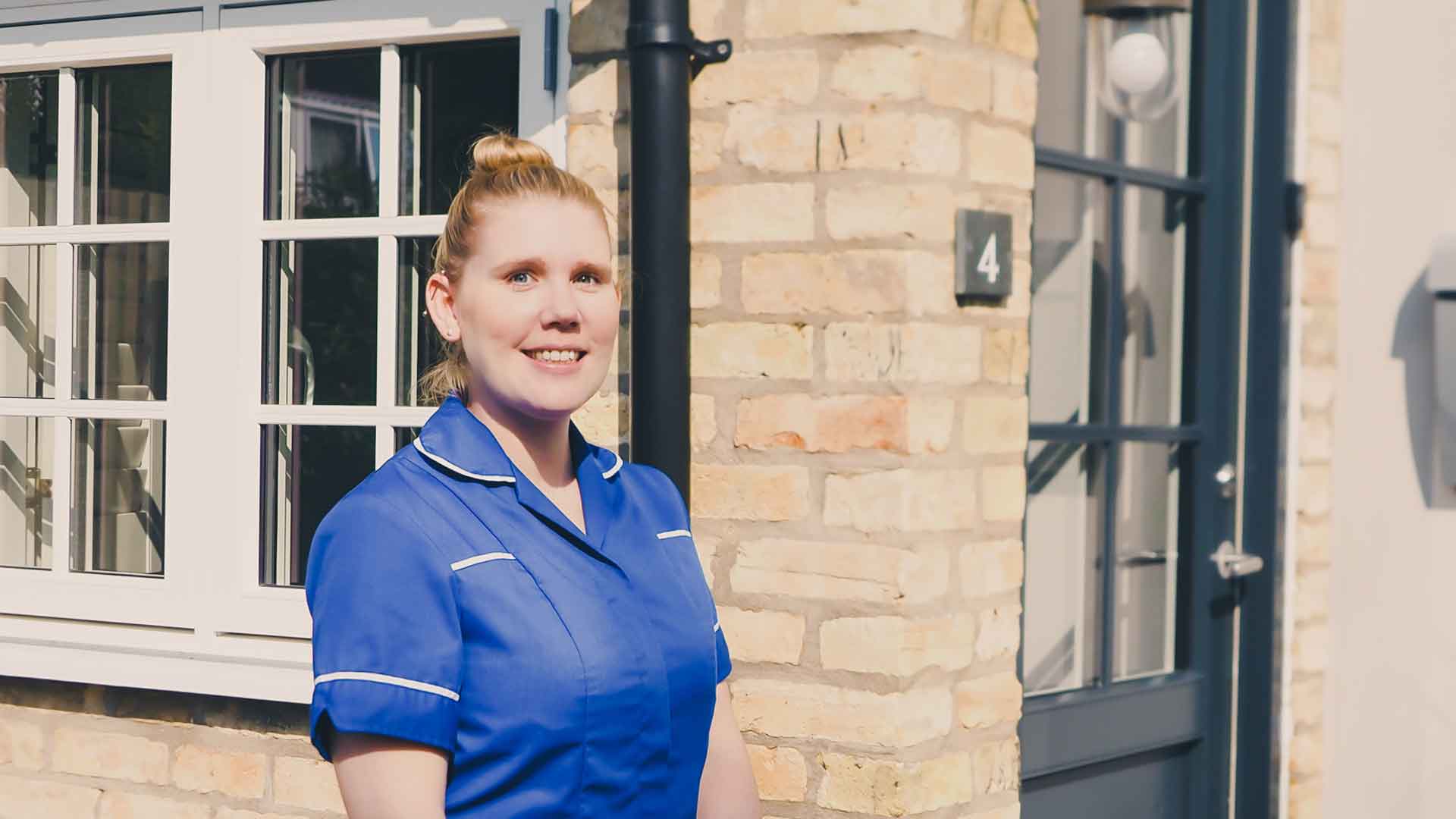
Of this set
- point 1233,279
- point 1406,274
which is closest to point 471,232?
point 1233,279

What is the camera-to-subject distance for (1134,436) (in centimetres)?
430

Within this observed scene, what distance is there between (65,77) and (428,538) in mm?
2753

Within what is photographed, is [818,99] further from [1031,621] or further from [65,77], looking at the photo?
[65,77]

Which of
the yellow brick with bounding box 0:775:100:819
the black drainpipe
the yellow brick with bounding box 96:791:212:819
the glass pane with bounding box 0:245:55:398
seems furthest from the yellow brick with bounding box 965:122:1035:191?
the yellow brick with bounding box 0:775:100:819

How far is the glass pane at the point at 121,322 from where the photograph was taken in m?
4.12

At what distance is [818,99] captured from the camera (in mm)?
3309

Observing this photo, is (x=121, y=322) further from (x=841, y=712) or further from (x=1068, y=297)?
(x=1068, y=297)

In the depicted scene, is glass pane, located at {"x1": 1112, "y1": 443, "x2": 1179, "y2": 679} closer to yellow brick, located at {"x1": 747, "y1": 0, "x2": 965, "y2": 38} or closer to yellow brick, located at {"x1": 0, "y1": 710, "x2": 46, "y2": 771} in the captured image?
yellow brick, located at {"x1": 747, "y1": 0, "x2": 965, "y2": 38}

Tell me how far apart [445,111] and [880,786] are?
1.65m

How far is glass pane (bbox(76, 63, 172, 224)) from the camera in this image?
4.11m

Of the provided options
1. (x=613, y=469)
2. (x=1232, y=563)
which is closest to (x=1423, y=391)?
(x=1232, y=563)

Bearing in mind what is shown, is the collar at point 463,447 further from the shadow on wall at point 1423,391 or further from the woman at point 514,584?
the shadow on wall at point 1423,391

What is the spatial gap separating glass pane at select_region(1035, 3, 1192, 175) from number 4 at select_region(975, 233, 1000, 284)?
0.59 m

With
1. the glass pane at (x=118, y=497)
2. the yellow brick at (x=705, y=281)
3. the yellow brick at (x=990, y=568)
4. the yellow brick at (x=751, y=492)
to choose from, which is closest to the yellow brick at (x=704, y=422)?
the yellow brick at (x=751, y=492)
